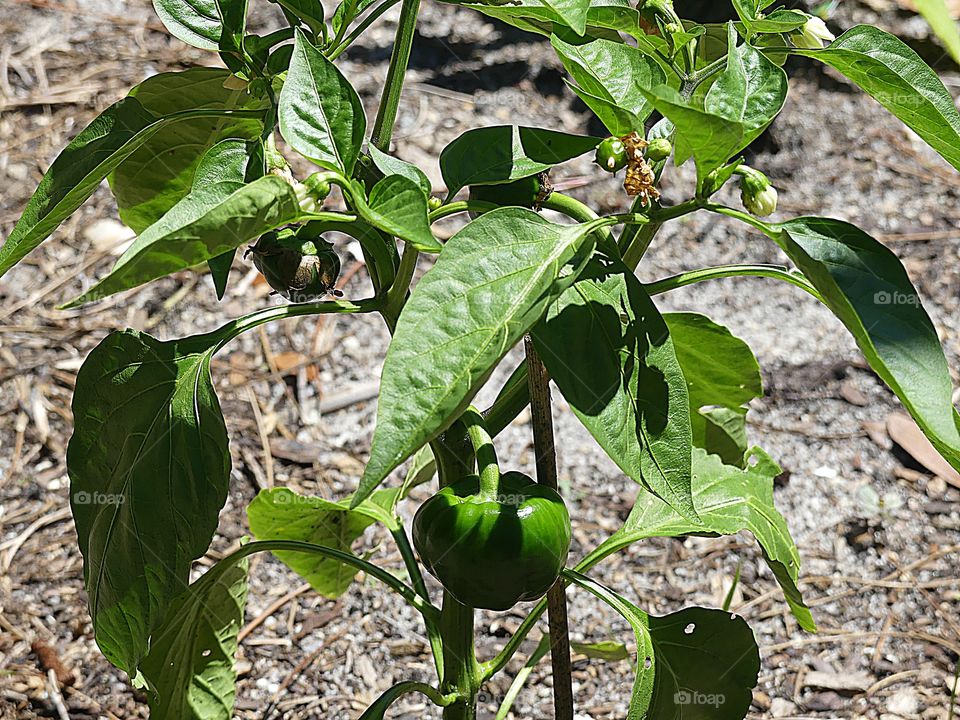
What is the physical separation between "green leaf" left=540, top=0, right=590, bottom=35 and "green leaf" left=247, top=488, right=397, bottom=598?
58 centimetres

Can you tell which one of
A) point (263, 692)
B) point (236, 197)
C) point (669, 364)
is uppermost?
point (236, 197)

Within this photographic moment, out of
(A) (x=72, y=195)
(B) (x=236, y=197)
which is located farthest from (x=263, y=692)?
(B) (x=236, y=197)

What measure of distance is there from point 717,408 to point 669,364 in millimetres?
539

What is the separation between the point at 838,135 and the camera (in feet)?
7.56

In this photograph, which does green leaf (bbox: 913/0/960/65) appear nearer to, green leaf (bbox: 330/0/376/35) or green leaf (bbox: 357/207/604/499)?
green leaf (bbox: 357/207/604/499)

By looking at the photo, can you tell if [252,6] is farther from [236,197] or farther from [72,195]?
[236,197]

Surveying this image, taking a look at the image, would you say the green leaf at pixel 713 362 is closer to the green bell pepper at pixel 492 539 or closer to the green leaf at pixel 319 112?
the green bell pepper at pixel 492 539

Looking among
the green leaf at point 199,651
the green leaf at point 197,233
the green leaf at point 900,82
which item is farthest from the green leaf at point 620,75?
the green leaf at point 199,651

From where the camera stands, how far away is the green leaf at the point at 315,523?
107 centimetres

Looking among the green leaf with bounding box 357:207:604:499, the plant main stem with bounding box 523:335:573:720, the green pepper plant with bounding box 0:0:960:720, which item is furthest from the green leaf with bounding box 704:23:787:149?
the plant main stem with bounding box 523:335:573:720

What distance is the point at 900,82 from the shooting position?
0.63 m

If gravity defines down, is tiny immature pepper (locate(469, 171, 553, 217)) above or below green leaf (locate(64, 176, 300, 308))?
below

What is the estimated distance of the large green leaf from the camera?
688mm

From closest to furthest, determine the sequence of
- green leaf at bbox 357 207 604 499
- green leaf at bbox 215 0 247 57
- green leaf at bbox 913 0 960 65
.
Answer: green leaf at bbox 913 0 960 65
green leaf at bbox 357 207 604 499
green leaf at bbox 215 0 247 57
